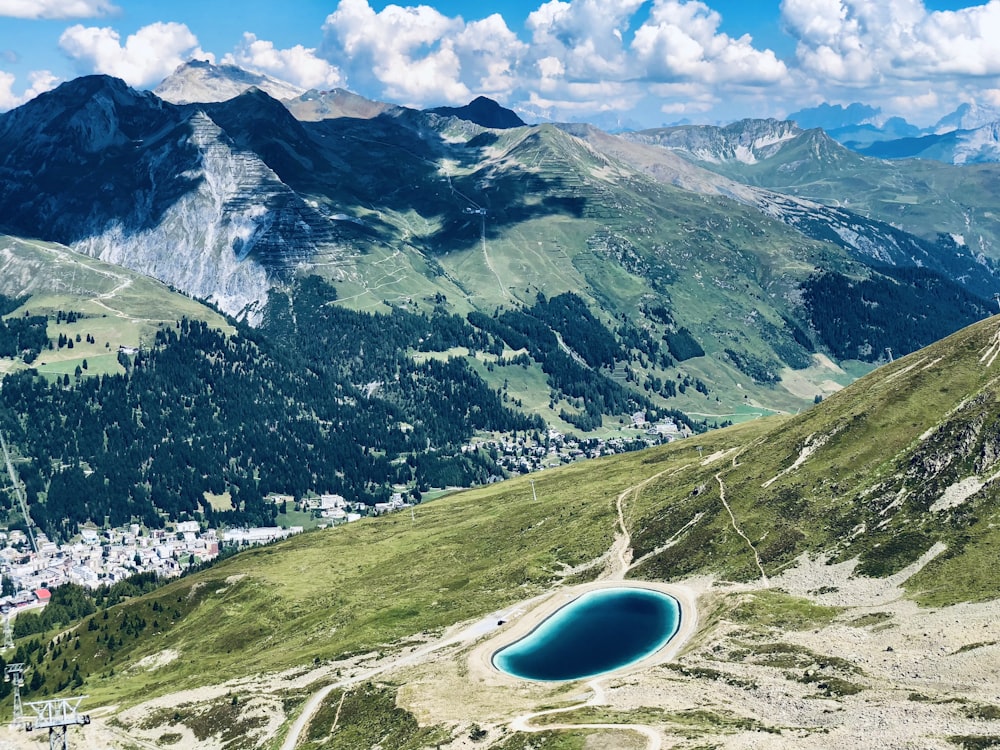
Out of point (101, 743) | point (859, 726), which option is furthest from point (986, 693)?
point (101, 743)

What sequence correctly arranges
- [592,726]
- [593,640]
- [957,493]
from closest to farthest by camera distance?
[592,726]
[593,640]
[957,493]

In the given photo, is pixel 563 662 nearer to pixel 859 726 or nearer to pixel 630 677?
pixel 630 677

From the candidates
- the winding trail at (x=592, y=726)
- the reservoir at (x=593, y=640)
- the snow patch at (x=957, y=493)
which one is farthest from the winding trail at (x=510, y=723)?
the snow patch at (x=957, y=493)

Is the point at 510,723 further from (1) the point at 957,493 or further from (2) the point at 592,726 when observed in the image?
(1) the point at 957,493

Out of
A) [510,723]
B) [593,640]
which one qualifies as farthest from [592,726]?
[593,640]

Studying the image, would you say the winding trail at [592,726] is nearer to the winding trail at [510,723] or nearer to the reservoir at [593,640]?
the winding trail at [510,723]

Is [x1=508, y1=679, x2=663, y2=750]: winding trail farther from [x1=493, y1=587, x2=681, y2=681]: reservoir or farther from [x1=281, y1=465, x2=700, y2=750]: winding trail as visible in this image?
[x1=493, y1=587, x2=681, y2=681]: reservoir

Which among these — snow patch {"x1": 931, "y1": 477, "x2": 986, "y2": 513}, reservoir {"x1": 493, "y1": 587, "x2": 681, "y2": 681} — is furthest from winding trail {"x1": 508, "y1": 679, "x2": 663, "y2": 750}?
snow patch {"x1": 931, "y1": 477, "x2": 986, "y2": 513}

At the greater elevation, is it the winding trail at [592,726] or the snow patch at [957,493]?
the snow patch at [957,493]
